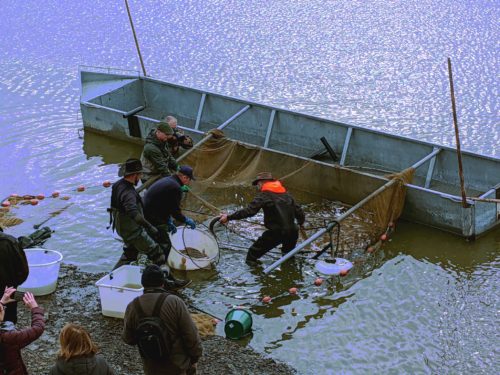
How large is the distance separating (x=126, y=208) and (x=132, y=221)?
35 cm

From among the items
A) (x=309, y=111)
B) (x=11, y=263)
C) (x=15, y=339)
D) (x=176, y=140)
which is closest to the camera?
A: (x=15, y=339)

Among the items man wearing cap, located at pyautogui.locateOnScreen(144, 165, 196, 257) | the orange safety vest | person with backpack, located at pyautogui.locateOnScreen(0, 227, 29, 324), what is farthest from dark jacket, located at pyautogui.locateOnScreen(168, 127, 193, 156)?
person with backpack, located at pyautogui.locateOnScreen(0, 227, 29, 324)

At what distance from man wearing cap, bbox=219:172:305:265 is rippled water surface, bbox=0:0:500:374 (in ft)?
1.73

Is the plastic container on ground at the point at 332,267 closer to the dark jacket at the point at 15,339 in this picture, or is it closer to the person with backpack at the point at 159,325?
the person with backpack at the point at 159,325

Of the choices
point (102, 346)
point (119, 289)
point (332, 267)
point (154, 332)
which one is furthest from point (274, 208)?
point (154, 332)

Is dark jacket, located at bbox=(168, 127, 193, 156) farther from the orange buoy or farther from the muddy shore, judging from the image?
the orange buoy

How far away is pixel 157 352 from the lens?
6.54 m

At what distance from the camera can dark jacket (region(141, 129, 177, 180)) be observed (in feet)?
39.2

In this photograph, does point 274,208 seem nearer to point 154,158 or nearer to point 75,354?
point 154,158

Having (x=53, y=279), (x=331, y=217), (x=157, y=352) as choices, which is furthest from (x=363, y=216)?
(x=157, y=352)

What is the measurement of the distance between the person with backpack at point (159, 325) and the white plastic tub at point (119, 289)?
8.45 feet

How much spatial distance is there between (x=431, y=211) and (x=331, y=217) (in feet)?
5.06

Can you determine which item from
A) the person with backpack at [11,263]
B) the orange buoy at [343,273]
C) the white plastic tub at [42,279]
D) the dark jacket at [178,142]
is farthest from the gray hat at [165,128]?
the person with backpack at [11,263]

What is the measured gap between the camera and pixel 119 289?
9.30 m
